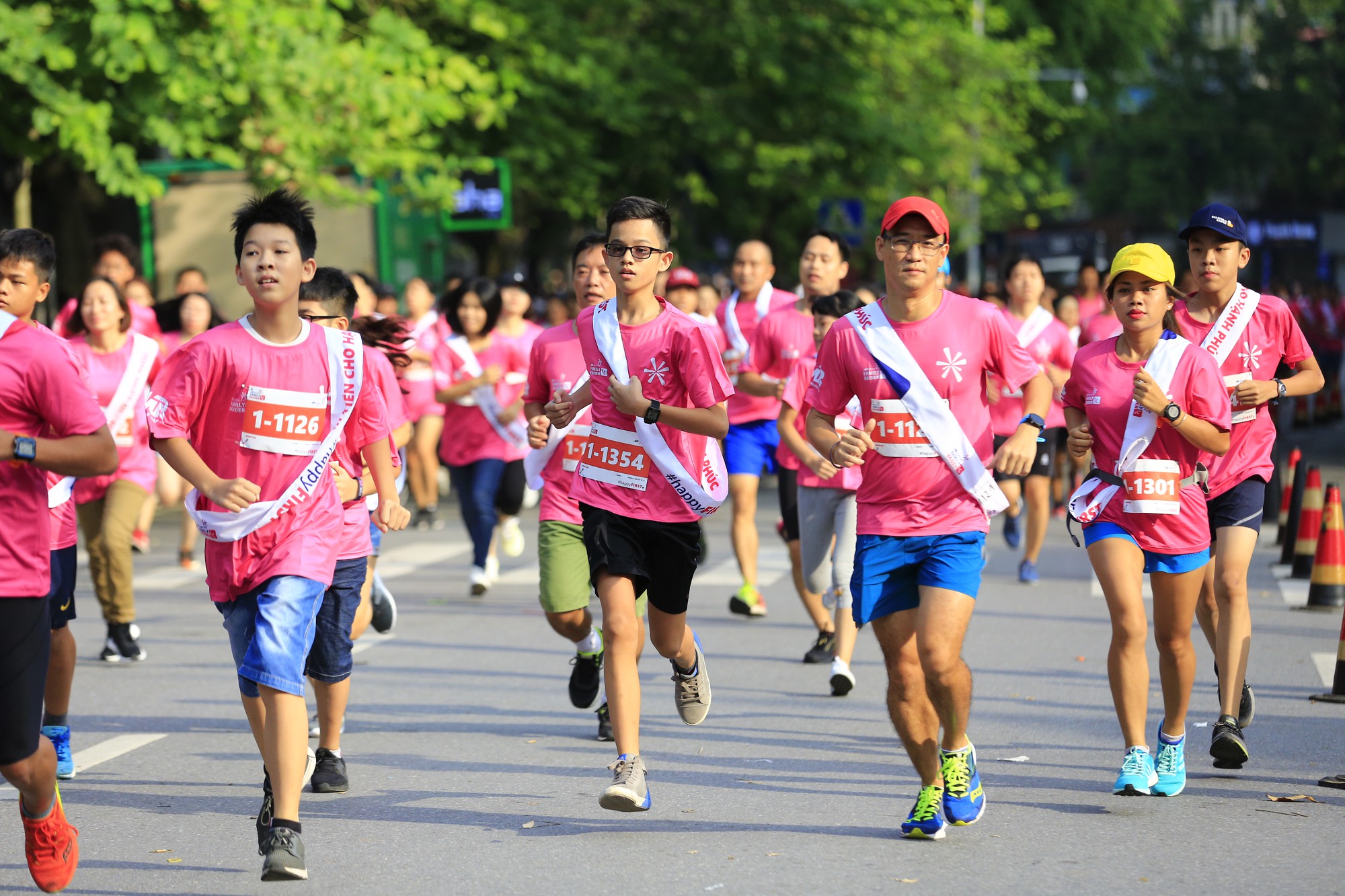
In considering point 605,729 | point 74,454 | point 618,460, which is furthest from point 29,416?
point 605,729

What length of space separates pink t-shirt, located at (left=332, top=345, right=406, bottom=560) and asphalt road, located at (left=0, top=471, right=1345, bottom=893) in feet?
2.93

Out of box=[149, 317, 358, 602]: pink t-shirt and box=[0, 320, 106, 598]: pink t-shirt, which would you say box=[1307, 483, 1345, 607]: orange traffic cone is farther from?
box=[0, 320, 106, 598]: pink t-shirt

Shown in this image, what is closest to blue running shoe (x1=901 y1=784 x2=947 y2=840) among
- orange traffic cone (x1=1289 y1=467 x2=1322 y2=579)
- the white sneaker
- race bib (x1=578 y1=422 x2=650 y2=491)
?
race bib (x1=578 y1=422 x2=650 y2=491)

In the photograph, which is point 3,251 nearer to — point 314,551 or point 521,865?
point 314,551

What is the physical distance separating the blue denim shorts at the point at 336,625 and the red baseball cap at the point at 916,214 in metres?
2.16

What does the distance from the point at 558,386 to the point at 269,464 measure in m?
2.48

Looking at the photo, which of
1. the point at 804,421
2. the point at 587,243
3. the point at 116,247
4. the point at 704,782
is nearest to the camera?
the point at 704,782

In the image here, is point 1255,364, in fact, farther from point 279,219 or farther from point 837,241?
point 279,219

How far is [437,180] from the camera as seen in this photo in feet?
61.7

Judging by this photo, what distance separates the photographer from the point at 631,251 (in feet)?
20.0

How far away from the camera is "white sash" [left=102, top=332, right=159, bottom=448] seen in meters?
9.12

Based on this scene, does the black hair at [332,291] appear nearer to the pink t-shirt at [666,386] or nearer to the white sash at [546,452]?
the white sash at [546,452]

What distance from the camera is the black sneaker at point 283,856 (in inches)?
201

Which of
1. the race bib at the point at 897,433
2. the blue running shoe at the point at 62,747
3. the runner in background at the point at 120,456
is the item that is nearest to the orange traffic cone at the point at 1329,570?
the race bib at the point at 897,433
